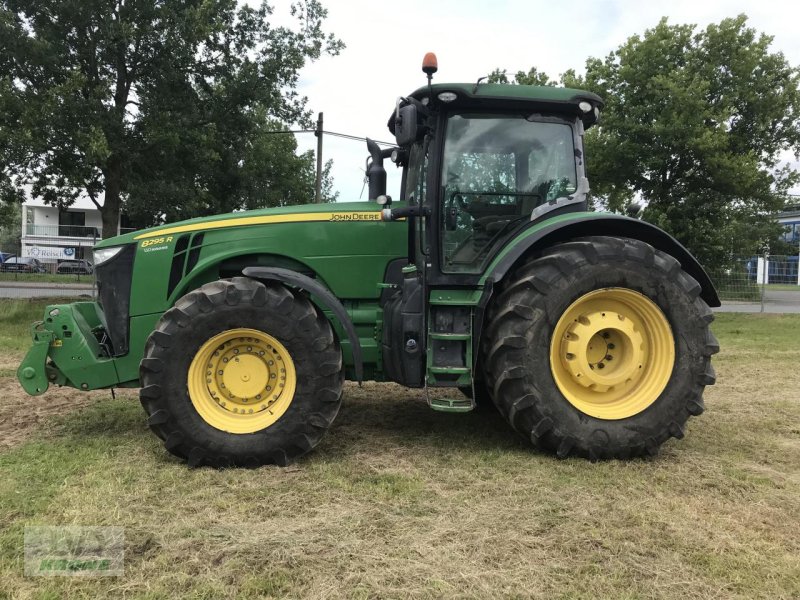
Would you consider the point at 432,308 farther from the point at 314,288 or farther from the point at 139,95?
the point at 139,95

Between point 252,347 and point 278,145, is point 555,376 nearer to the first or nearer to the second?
point 252,347

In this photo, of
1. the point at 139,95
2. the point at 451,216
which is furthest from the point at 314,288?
the point at 139,95

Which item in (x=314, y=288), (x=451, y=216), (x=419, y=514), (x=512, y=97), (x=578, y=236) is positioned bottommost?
(x=419, y=514)

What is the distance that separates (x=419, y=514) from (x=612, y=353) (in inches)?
72.1

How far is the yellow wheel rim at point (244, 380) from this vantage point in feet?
12.0

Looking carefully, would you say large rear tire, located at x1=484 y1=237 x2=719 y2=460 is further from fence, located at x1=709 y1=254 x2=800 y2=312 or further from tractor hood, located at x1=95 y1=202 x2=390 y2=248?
fence, located at x1=709 y1=254 x2=800 y2=312

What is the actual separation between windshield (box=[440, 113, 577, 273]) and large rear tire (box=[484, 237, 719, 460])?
1.22ft

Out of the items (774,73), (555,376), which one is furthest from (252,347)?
(774,73)

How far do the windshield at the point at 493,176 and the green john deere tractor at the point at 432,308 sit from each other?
0.01m

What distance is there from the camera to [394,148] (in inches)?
187

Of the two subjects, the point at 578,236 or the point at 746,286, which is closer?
the point at 578,236

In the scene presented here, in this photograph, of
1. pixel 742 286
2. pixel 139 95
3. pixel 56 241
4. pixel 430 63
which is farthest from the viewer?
pixel 56 241

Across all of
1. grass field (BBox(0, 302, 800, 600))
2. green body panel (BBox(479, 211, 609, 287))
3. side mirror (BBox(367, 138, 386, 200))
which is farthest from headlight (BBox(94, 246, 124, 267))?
green body panel (BBox(479, 211, 609, 287))

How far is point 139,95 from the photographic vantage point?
10.9 metres
